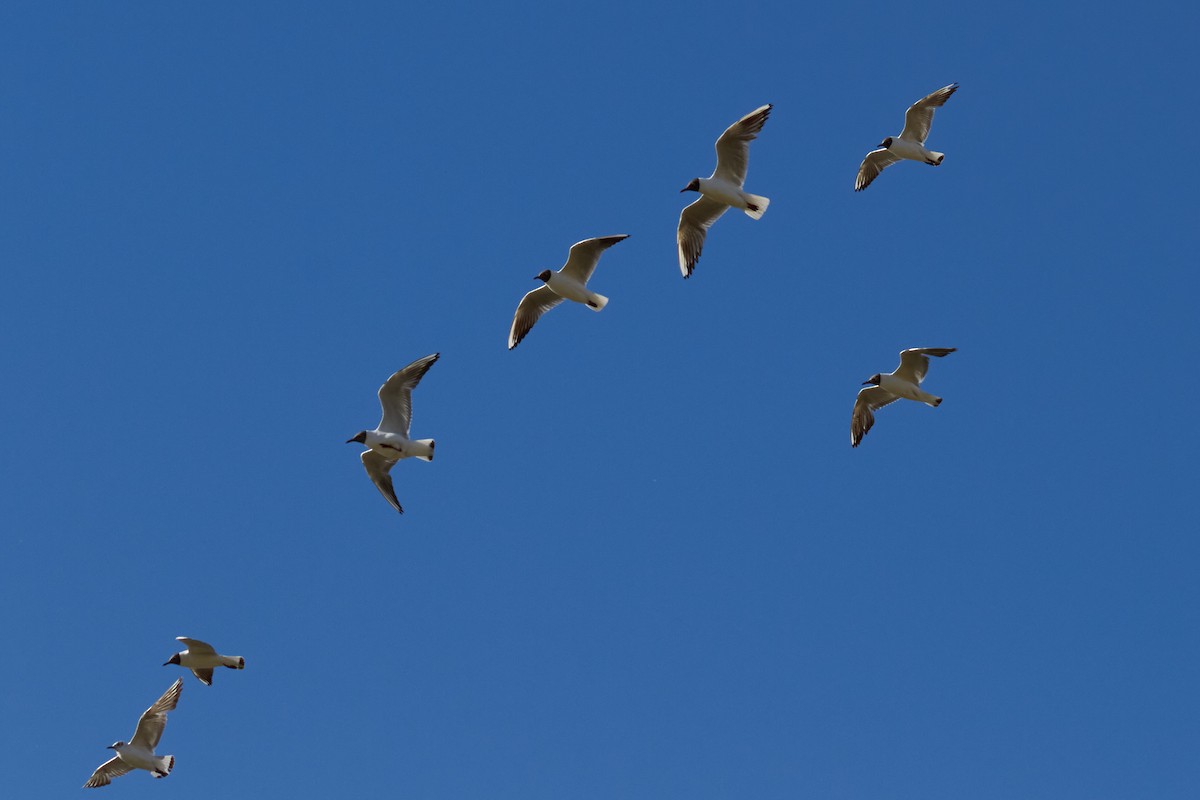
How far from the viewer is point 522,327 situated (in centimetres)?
2719

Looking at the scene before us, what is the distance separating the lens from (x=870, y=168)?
100 ft

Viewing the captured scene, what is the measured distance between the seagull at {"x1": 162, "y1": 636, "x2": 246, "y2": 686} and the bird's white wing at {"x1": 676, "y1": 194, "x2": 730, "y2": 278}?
29.8 feet

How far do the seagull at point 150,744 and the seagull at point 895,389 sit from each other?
11.9 meters

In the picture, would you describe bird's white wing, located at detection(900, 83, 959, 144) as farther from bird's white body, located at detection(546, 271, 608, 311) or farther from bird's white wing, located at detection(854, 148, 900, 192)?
bird's white body, located at detection(546, 271, 608, 311)

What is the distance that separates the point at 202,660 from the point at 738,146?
11.4 metres

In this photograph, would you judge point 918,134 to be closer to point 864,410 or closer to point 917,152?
point 917,152

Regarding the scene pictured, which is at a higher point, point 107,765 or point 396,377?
point 396,377

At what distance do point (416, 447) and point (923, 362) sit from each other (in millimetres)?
8190

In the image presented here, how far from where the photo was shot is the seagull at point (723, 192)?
25.3 m

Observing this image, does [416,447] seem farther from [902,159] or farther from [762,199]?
[902,159]

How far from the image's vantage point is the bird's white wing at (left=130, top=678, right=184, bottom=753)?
2777 cm

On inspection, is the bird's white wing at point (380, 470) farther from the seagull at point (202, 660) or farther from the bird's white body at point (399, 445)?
the seagull at point (202, 660)

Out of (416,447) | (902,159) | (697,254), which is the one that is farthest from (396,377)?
(902,159)

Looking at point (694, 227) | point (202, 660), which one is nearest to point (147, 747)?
point (202, 660)
